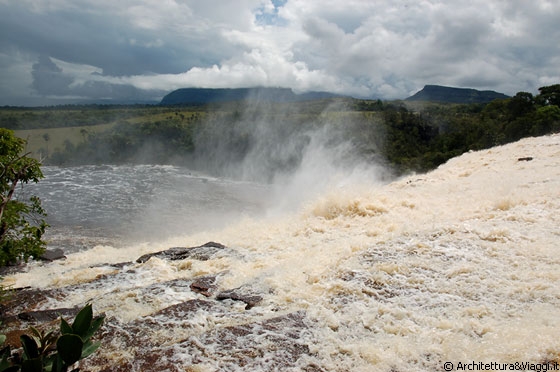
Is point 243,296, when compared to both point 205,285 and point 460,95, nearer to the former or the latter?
point 205,285

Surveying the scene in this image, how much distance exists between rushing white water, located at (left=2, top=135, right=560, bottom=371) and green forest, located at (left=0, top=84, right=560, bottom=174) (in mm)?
22619

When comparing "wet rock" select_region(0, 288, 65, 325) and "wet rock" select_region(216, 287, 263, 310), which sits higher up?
"wet rock" select_region(216, 287, 263, 310)

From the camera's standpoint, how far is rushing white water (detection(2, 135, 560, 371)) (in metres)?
5.05

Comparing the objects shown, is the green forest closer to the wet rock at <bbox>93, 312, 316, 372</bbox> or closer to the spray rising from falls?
the spray rising from falls

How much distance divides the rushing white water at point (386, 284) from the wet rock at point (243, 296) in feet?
0.57

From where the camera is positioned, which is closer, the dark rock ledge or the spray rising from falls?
the dark rock ledge

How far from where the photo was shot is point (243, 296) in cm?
704

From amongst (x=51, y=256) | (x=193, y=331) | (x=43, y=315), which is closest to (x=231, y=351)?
(x=193, y=331)

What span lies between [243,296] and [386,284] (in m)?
2.71

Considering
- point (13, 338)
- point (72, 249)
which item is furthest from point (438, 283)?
point (72, 249)

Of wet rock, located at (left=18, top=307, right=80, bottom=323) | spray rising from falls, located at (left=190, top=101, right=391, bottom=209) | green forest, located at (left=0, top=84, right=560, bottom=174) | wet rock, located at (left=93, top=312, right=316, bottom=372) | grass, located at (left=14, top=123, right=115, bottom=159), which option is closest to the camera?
wet rock, located at (left=93, top=312, right=316, bottom=372)

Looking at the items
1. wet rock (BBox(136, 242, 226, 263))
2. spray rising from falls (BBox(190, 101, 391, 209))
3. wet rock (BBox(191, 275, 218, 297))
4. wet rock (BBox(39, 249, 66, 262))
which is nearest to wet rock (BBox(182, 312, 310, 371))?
wet rock (BBox(191, 275, 218, 297))

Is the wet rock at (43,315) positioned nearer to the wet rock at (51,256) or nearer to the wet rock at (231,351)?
the wet rock at (231,351)

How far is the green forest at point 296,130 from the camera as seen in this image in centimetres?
3725
